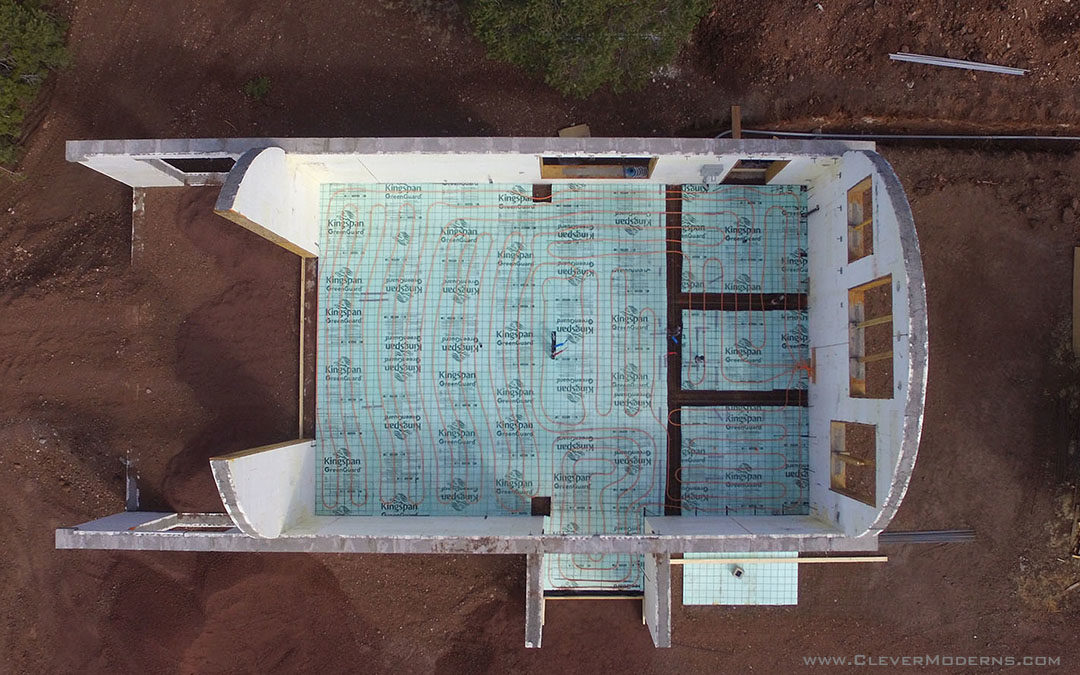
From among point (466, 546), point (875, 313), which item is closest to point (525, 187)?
point (466, 546)

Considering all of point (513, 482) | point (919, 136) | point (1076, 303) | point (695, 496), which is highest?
point (919, 136)

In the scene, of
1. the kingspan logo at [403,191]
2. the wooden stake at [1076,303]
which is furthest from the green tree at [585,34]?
the wooden stake at [1076,303]

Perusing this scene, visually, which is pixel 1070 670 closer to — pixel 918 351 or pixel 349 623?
pixel 918 351

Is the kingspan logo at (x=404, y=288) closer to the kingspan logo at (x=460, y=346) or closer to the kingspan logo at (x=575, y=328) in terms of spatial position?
the kingspan logo at (x=460, y=346)

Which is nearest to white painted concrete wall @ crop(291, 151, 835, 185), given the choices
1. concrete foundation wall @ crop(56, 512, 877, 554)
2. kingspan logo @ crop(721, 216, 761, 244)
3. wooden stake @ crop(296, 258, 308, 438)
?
kingspan logo @ crop(721, 216, 761, 244)

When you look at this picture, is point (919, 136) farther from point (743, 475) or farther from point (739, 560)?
point (739, 560)

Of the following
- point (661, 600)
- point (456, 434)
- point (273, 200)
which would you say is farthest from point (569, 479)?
point (273, 200)
